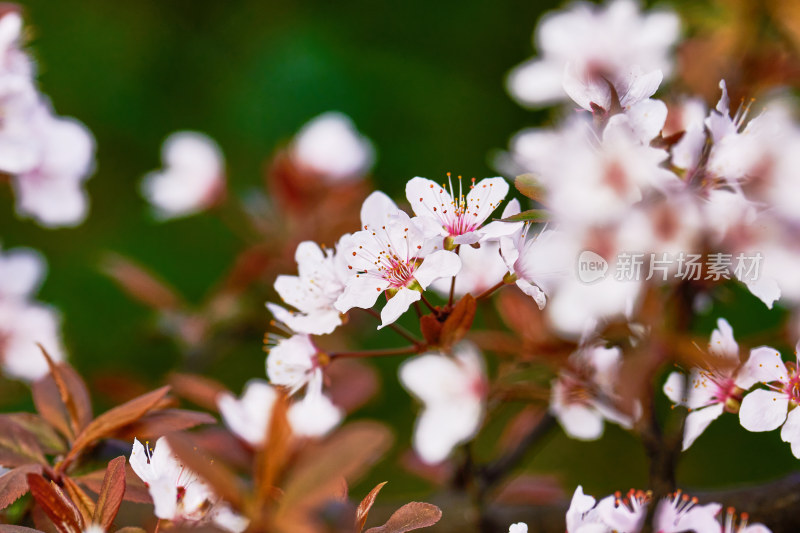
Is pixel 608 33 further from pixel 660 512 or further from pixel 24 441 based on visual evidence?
pixel 24 441

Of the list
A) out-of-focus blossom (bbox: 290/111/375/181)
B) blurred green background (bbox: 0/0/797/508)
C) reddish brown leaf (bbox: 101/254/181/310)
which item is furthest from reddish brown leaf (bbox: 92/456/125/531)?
blurred green background (bbox: 0/0/797/508)

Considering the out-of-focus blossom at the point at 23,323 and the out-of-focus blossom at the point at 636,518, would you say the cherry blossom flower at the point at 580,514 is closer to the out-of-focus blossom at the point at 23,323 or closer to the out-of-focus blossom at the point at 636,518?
the out-of-focus blossom at the point at 636,518

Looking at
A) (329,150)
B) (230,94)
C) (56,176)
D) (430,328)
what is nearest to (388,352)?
(430,328)

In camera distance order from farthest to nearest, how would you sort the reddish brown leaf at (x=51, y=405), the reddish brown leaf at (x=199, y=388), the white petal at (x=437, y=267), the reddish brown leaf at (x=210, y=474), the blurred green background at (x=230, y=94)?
the blurred green background at (x=230, y=94) → the reddish brown leaf at (x=199, y=388) → the reddish brown leaf at (x=51, y=405) → the white petal at (x=437, y=267) → the reddish brown leaf at (x=210, y=474)

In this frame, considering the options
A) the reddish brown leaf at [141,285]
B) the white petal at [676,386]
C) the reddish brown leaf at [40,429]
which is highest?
the white petal at [676,386]

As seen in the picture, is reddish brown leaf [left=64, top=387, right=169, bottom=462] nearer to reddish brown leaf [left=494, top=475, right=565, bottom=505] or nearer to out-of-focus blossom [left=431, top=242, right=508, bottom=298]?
out-of-focus blossom [left=431, top=242, right=508, bottom=298]

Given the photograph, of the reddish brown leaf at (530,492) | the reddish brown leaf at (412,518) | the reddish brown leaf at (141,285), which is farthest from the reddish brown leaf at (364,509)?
the reddish brown leaf at (141,285)

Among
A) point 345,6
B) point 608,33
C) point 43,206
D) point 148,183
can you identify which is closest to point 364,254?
point 43,206
